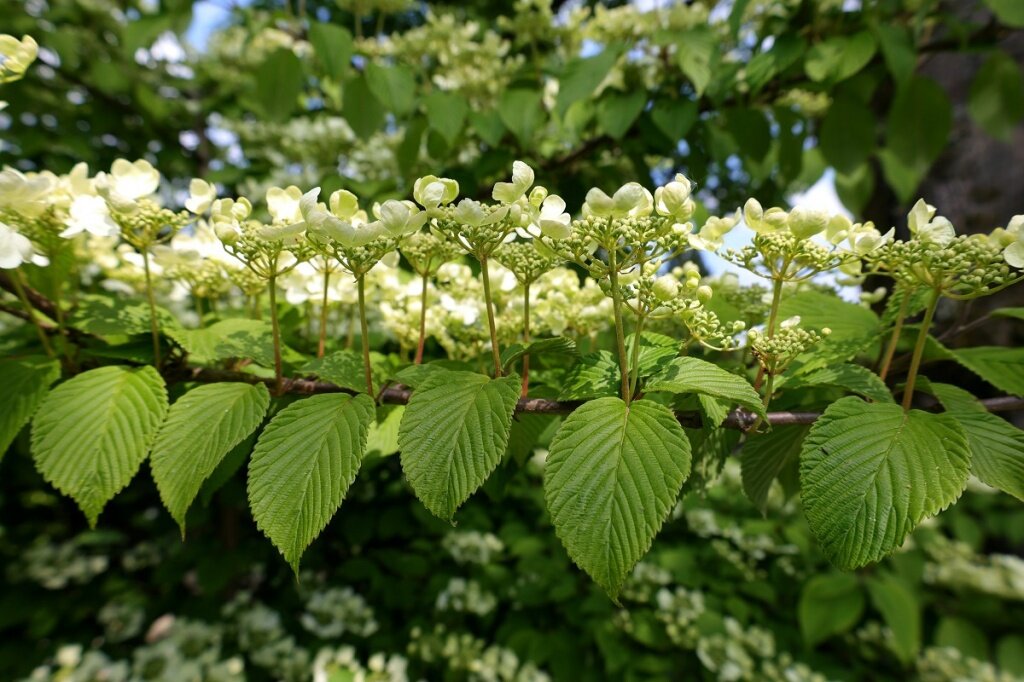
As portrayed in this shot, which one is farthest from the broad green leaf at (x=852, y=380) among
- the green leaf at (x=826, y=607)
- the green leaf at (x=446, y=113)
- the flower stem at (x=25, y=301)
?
the green leaf at (x=826, y=607)

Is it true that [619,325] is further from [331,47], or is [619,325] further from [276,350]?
[331,47]

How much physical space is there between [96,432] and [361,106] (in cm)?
128

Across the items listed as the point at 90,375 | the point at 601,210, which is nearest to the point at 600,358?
the point at 601,210

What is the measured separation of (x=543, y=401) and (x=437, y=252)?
24 cm

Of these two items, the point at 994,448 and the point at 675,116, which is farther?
the point at 675,116

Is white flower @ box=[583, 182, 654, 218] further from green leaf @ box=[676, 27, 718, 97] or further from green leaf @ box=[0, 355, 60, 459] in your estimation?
green leaf @ box=[676, 27, 718, 97]

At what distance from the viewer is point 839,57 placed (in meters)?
1.37

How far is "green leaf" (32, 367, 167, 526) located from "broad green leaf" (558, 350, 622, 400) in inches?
20.2

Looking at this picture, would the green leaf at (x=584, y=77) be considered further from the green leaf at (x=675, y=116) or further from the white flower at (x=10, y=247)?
the white flower at (x=10, y=247)

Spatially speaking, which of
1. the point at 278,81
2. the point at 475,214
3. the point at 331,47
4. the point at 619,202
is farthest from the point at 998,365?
the point at 278,81

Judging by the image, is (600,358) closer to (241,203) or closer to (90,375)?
(241,203)

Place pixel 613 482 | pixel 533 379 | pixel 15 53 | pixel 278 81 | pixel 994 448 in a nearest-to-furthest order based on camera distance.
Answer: pixel 613 482
pixel 994 448
pixel 15 53
pixel 533 379
pixel 278 81

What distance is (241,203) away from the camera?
2.31 feet

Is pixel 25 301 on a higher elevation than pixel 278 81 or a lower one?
lower
